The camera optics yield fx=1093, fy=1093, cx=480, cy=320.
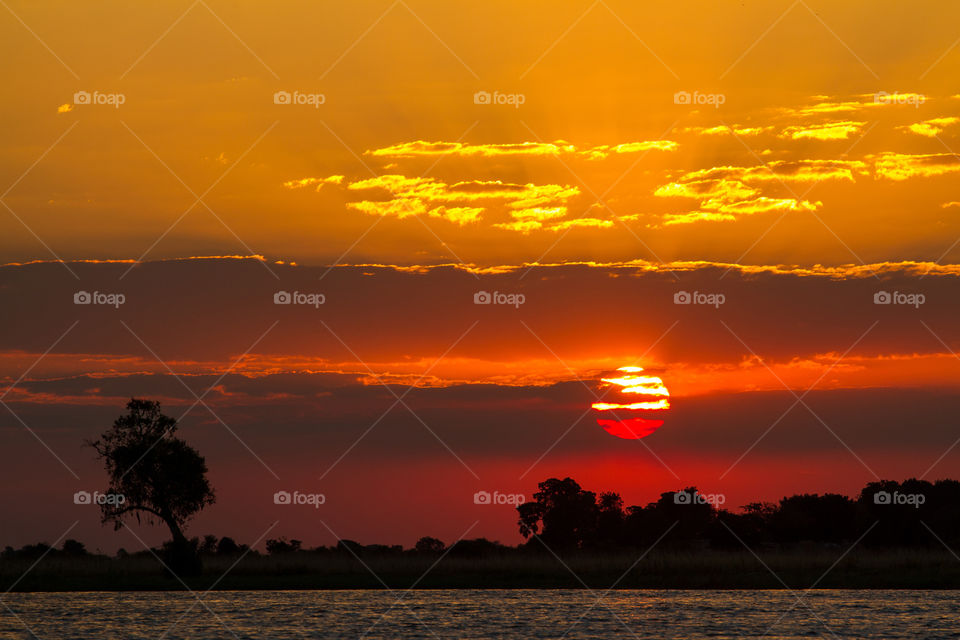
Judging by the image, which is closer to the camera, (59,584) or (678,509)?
(59,584)

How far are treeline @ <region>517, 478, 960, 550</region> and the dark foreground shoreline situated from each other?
2056cm

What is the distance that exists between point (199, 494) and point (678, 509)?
67.1 metres

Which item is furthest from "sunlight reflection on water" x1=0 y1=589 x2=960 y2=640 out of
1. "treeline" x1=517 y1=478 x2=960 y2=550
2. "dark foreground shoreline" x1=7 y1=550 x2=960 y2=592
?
"treeline" x1=517 y1=478 x2=960 y2=550

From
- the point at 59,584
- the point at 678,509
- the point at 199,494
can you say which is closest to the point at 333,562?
the point at 199,494

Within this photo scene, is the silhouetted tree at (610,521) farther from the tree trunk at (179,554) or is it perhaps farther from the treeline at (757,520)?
the tree trunk at (179,554)

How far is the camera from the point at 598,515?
13300 centimetres

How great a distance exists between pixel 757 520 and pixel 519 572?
50.8m

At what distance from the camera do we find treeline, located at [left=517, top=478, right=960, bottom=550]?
10938cm

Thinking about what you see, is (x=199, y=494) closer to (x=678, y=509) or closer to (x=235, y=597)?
(x=235, y=597)

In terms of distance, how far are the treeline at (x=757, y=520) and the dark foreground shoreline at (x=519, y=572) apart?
20556 mm

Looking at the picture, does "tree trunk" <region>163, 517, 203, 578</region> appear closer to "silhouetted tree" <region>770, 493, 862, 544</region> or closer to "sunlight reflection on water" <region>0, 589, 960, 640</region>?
"sunlight reflection on water" <region>0, 589, 960, 640</region>

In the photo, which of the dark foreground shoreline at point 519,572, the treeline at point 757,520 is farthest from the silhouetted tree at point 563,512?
the dark foreground shoreline at point 519,572
